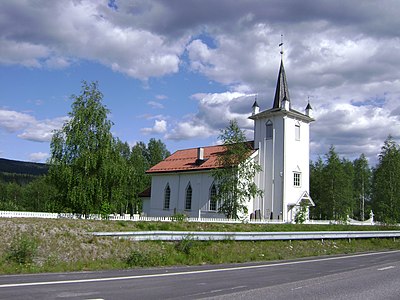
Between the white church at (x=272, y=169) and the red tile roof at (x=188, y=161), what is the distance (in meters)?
0.13

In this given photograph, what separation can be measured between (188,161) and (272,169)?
1104 cm

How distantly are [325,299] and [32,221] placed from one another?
426 inches

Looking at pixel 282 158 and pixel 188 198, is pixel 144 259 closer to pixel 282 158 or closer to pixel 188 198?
pixel 282 158

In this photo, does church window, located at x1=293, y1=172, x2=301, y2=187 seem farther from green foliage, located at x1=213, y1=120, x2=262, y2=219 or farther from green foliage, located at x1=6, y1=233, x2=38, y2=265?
green foliage, located at x1=6, y1=233, x2=38, y2=265

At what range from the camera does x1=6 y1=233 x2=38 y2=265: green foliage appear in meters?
12.6

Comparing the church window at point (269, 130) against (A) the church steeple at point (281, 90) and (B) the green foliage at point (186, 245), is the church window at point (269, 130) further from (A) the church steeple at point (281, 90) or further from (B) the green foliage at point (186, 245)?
(B) the green foliage at point (186, 245)

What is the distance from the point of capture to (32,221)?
50.9ft

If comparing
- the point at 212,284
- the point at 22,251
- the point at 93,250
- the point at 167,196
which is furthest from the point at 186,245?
the point at 167,196

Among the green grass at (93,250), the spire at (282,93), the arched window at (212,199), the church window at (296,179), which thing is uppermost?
the spire at (282,93)

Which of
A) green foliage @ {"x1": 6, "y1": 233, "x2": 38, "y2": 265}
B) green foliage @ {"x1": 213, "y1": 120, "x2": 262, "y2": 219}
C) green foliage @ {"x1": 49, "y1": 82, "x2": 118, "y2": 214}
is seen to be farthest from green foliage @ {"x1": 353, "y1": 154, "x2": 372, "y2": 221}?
green foliage @ {"x1": 6, "y1": 233, "x2": 38, "y2": 265}

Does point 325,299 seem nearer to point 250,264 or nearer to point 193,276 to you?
point 193,276

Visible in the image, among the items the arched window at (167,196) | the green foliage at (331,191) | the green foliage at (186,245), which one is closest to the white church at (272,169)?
the arched window at (167,196)

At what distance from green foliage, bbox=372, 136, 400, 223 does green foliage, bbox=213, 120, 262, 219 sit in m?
26.7

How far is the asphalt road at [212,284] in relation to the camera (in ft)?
29.0
